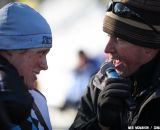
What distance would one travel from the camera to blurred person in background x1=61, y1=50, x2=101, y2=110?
14.1 metres

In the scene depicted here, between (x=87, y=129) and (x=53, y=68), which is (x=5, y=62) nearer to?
(x=87, y=129)

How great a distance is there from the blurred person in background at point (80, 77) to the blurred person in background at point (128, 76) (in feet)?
30.9

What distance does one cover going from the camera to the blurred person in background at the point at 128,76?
157 inches

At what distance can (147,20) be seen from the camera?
422 centimetres

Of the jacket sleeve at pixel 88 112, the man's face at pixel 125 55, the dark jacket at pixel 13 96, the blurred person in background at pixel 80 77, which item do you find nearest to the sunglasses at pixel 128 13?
the man's face at pixel 125 55

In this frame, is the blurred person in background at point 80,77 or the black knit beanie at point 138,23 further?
the blurred person in background at point 80,77

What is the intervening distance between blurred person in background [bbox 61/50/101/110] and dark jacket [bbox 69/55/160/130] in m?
9.33

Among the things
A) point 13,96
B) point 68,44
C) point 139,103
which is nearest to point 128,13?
point 139,103

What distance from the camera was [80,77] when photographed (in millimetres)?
14531

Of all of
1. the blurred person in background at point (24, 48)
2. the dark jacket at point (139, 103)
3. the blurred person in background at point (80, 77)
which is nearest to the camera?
the blurred person in background at point (24, 48)

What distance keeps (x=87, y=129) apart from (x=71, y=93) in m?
10.9

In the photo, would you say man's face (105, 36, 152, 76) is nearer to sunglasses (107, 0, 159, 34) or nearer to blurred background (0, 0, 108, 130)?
sunglasses (107, 0, 159, 34)

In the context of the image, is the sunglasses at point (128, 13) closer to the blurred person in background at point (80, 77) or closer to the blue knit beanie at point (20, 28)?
the blue knit beanie at point (20, 28)

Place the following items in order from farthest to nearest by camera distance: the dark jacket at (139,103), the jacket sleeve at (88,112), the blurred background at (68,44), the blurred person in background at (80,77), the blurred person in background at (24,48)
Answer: the blurred background at (68,44) < the blurred person in background at (80,77) < the jacket sleeve at (88,112) < the dark jacket at (139,103) < the blurred person in background at (24,48)
